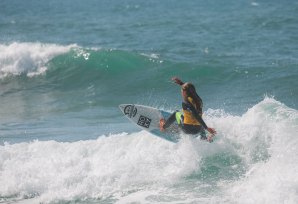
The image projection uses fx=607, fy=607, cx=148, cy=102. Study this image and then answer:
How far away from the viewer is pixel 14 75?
24.6 m

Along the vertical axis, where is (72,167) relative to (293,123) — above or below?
below

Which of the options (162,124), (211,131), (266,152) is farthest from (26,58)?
(266,152)

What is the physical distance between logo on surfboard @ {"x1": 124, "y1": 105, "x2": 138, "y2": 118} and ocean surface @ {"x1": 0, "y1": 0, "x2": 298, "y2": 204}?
16.0 inches

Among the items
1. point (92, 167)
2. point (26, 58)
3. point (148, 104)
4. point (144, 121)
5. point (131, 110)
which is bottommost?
point (148, 104)

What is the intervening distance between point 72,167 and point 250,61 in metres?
13.3

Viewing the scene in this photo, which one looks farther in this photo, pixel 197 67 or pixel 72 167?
pixel 197 67

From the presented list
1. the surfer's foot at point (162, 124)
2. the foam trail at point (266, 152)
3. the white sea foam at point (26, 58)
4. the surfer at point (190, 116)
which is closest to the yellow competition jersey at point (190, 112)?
the surfer at point (190, 116)

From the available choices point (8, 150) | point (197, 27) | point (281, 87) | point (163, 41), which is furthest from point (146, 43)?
point (8, 150)

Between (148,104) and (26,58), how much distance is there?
8.45m

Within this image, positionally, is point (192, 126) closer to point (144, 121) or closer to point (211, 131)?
point (211, 131)

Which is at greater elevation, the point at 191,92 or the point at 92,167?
the point at 191,92

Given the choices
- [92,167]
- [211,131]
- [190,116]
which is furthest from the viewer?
[92,167]

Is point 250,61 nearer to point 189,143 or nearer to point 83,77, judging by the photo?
point 83,77

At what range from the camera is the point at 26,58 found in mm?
25891
